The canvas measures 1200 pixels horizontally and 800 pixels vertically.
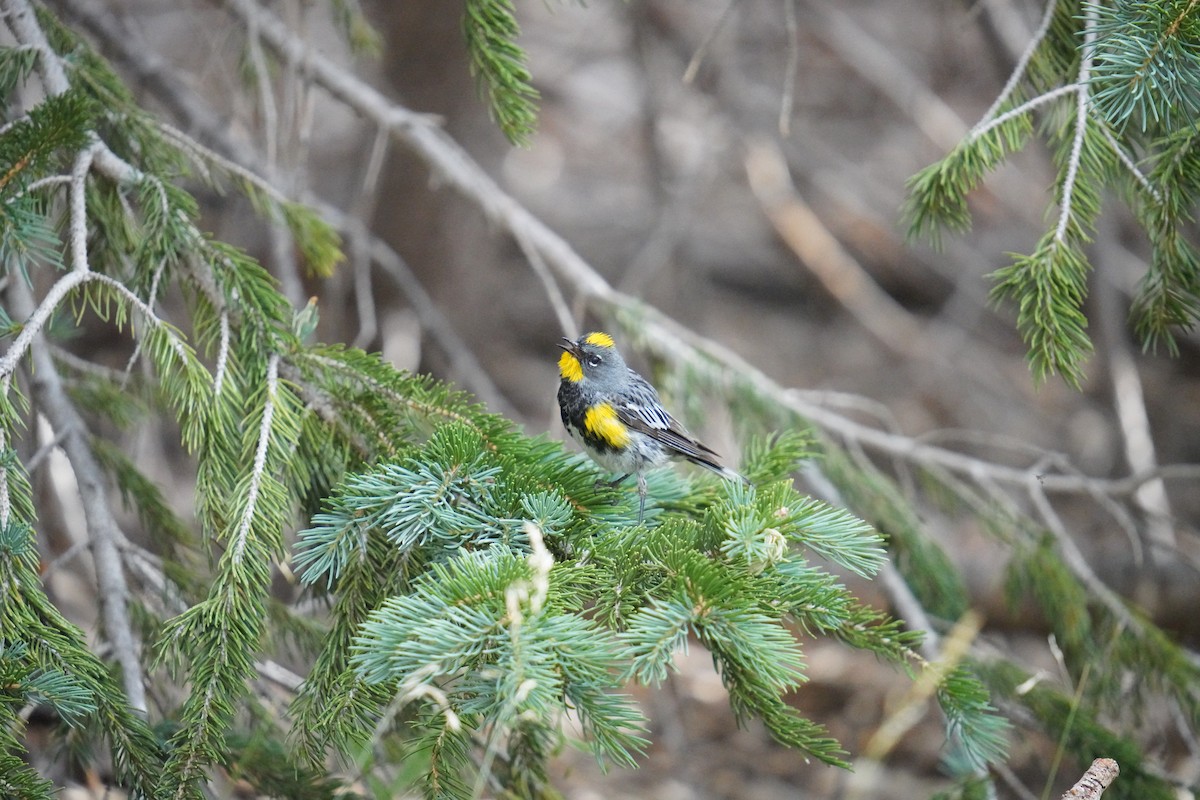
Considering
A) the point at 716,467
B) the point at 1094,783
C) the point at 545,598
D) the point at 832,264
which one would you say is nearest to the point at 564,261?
the point at 716,467

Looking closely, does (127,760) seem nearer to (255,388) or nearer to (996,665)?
(255,388)

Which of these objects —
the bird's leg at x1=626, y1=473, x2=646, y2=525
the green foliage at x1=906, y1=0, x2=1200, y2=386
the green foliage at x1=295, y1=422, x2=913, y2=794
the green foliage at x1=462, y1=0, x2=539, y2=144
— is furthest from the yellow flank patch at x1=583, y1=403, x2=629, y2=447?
the green foliage at x1=906, y1=0, x2=1200, y2=386

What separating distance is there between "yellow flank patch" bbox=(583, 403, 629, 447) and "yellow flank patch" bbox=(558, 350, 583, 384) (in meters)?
0.25

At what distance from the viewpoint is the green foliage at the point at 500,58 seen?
95.2 inches

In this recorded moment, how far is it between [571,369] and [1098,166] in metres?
1.96

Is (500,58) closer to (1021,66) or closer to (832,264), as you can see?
(1021,66)

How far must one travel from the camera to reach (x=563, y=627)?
151 centimetres

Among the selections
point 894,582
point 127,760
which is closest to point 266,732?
point 127,760

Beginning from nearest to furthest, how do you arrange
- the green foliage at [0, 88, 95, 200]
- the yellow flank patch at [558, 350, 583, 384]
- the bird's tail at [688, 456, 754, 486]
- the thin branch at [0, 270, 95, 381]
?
the thin branch at [0, 270, 95, 381]
the green foliage at [0, 88, 95, 200]
the bird's tail at [688, 456, 754, 486]
the yellow flank patch at [558, 350, 583, 384]

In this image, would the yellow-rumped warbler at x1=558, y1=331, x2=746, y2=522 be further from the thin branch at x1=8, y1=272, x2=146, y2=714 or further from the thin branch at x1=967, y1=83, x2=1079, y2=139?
the thin branch at x1=8, y1=272, x2=146, y2=714

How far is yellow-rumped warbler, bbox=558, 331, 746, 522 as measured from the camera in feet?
9.99

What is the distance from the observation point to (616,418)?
10.3 feet

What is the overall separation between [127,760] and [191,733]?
0.27 meters

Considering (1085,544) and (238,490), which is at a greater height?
(238,490)
